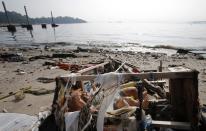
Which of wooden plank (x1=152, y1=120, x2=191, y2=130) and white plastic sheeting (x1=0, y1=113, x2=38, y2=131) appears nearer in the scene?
wooden plank (x1=152, y1=120, x2=191, y2=130)

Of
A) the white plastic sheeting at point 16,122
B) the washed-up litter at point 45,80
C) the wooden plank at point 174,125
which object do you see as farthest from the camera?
the washed-up litter at point 45,80

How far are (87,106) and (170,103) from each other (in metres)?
1.95

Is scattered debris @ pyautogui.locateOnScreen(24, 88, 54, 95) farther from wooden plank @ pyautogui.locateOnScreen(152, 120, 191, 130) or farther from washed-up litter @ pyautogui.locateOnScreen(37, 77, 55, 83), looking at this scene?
wooden plank @ pyautogui.locateOnScreen(152, 120, 191, 130)

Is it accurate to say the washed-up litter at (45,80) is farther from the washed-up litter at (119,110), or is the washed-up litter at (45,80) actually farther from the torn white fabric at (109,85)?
the torn white fabric at (109,85)

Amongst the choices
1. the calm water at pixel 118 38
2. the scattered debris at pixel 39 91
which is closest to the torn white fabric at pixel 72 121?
the scattered debris at pixel 39 91

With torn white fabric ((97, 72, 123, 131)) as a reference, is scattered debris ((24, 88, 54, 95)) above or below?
below

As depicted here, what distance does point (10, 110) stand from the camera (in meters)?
7.20

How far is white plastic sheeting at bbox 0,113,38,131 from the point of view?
17.5 feet

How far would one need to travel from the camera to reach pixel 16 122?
5.75 meters

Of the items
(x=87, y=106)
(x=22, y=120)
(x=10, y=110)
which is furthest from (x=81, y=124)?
(x=10, y=110)

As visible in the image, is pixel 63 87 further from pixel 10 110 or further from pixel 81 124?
pixel 10 110

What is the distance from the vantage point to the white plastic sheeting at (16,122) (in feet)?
17.5

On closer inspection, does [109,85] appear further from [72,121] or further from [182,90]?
[182,90]

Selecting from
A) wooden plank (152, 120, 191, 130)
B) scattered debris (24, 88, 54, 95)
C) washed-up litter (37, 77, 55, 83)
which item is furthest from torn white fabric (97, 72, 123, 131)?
washed-up litter (37, 77, 55, 83)
